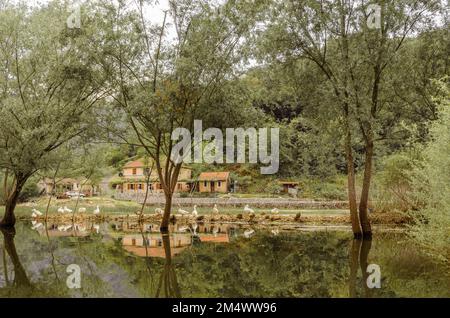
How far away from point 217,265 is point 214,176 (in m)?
37.1

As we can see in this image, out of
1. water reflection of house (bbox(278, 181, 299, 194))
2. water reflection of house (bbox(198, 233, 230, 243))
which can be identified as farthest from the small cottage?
water reflection of house (bbox(198, 233, 230, 243))

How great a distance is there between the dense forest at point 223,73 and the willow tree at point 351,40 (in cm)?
6

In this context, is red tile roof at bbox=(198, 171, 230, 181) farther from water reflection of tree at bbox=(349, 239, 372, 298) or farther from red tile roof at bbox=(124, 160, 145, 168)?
water reflection of tree at bbox=(349, 239, 372, 298)

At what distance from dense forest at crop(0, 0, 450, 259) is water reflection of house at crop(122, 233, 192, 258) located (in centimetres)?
289

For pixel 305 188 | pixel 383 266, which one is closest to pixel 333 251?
pixel 383 266

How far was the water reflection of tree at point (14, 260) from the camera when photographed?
1210cm

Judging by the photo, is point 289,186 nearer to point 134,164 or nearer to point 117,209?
point 134,164

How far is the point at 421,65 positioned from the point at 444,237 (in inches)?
593

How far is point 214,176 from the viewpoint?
51.7 metres

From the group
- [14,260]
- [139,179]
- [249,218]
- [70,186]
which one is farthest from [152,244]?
[70,186]

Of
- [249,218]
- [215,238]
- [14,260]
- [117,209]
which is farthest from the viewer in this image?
[117,209]

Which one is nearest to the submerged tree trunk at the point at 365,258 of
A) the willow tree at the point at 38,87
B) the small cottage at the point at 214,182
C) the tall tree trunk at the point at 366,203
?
the tall tree trunk at the point at 366,203

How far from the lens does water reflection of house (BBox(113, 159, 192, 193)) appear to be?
5416 centimetres
